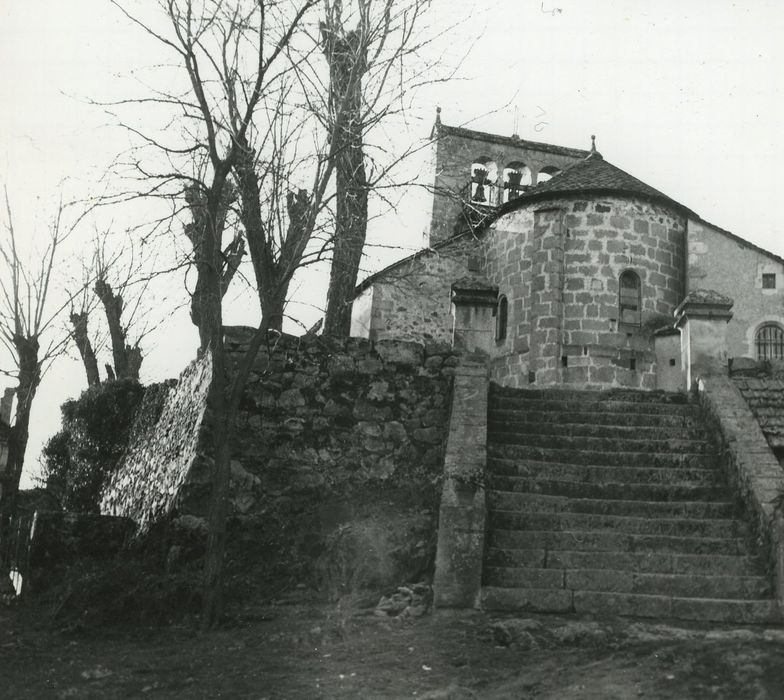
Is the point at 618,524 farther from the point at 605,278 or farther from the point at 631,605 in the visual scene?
the point at 605,278

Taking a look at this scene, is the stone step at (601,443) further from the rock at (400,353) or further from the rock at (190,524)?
the rock at (190,524)

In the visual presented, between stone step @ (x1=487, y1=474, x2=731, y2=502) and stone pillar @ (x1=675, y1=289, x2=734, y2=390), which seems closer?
stone step @ (x1=487, y1=474, x2=731, y2=502)

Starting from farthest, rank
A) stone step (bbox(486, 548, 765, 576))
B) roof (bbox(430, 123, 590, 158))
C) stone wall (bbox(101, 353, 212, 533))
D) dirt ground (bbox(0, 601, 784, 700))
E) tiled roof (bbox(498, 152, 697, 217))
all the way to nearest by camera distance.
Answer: roof (bbox(430, 123, 590, 158)), tiled roof (bbox(498, 152, 697, 217)), stone wall (bbox(101, 353, 212, 533)), stone step (bbox(486, 548, 765, 576)), dirt ground (bbox(0, 601, 784, 700))

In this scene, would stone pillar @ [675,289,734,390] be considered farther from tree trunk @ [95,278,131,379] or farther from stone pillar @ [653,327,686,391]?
tree trunk @ [95,278,131,379]

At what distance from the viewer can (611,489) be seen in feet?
28.5

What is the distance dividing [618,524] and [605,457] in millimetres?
1317

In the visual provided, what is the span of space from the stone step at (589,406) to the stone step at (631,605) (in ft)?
11.9

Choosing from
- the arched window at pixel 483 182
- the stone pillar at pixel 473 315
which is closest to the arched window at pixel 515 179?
the arched window at pixel 483 182

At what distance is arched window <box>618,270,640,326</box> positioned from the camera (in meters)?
18.4

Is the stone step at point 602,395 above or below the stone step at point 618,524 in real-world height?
above

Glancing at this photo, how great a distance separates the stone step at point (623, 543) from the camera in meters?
7.71

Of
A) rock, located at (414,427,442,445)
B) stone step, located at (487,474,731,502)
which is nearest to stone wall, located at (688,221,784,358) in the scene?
rock, located at (414,427,442,445)

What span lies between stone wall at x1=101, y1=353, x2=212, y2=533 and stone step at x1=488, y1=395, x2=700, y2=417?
356 centimetres

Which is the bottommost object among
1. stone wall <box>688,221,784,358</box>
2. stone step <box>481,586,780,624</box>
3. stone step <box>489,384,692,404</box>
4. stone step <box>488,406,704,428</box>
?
stone step <box>481,586,780,624</box>
